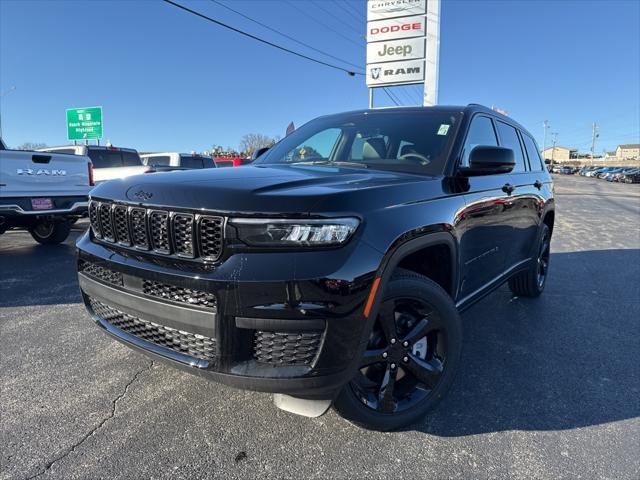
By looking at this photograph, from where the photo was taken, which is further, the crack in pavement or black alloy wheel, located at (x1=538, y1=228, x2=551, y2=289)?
black alloy wheel, located at (x1=538, y1=228, x2=551, y2=289)

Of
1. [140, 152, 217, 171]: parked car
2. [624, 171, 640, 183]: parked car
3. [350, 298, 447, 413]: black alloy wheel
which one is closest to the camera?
[350, 298, 447, 413]: black alloy wheel

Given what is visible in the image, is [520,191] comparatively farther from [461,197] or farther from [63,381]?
[63,381]

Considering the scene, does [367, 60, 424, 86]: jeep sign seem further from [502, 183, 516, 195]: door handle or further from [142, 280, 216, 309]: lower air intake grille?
[142, 280, 216, 309]: lower air intake grille

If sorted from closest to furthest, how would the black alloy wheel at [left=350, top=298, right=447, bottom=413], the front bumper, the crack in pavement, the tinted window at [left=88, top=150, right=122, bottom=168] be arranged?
the front bumper → the crack in pavement → the black alloy wheel at [left=350, top=298, right=447, bottom=413] → the tinted window at [left=88, top=150, right=122, bottom=168]

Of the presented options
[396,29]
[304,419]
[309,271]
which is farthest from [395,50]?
[309,271]

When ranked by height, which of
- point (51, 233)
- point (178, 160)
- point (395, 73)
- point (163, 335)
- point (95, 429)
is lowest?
point (95, 429)

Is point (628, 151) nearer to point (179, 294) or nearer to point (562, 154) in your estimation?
point (562, 154)

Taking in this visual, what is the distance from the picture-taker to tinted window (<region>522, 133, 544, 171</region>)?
4.49 metres

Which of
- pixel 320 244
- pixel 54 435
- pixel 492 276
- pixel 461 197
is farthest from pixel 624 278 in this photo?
pixel 54 435

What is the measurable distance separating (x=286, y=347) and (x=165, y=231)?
2.55 feet

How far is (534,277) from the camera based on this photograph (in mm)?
4578

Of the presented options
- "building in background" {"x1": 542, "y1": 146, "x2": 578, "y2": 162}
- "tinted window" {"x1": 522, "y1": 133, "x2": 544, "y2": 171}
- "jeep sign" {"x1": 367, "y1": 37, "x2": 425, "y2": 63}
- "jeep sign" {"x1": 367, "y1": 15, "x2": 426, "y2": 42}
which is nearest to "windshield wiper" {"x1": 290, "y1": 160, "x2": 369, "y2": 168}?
"tinted window" {"x1": 522, "y1": 133, "x2": 544, "y2": 171}

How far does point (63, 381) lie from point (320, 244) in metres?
2.13

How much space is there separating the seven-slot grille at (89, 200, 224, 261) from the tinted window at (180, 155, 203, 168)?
36.7 feet
